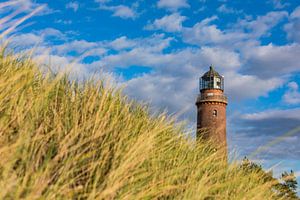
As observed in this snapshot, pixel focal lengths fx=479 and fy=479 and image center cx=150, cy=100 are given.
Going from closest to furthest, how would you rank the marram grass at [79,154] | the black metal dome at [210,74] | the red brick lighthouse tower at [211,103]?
the marram grass at [79,154]
the red brick lighthouse tower at [211,103]
the black metal dome at [210,74]

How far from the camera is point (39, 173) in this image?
111 inches

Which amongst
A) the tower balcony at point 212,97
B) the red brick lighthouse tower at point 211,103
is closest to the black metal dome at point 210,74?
the red brick lighthouse tower at point 211,103

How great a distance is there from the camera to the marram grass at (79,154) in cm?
299

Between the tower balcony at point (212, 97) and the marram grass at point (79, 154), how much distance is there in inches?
1326

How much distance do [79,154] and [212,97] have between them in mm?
35821

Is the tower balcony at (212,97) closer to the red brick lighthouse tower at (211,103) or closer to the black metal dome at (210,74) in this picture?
the red brick lighthouse tower at (211,103)

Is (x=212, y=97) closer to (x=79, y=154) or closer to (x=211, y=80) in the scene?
(x=211, y=80)

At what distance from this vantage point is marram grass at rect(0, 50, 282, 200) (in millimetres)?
2994

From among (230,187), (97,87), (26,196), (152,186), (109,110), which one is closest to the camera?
(26,196)

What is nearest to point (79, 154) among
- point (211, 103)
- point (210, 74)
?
point (211, 103)

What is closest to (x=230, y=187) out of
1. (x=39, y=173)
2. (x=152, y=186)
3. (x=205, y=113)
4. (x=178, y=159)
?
(x=178, y=159)

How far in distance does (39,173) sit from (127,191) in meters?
0.75

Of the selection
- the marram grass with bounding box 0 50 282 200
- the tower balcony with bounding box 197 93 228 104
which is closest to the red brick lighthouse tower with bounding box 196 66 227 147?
the tower balcony with bounding box 197 93 228 104

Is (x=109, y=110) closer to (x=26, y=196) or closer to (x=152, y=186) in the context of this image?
(x=152, y=186)
